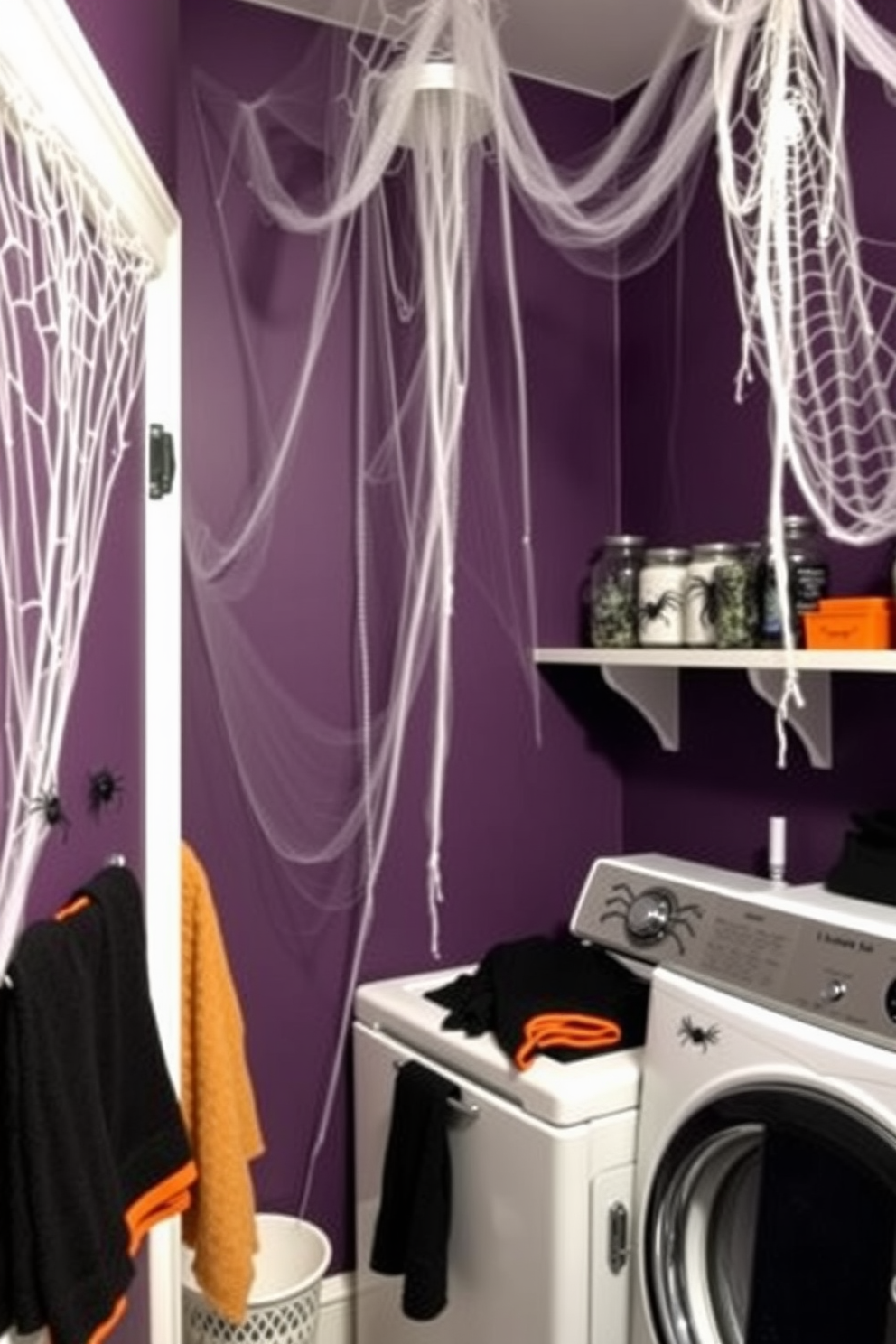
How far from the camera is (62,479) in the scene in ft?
3.40

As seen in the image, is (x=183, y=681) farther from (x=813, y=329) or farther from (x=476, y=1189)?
(x=813, y=329)

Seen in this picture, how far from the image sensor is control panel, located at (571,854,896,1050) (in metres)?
1.45

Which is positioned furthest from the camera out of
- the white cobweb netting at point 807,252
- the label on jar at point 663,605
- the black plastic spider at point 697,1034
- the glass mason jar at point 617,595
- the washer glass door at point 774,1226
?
the glass mason jar at point 617,595

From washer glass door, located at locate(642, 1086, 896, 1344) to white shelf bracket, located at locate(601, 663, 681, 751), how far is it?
0.94 m

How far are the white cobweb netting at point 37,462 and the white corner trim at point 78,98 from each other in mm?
19

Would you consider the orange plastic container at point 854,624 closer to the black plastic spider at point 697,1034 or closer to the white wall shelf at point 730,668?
the white wall shelf at point 730,668

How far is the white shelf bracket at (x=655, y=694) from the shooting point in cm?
232

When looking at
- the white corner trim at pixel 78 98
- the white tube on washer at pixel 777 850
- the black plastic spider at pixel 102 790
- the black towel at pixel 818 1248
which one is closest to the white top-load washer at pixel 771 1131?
the black towel at pixel 818 1248

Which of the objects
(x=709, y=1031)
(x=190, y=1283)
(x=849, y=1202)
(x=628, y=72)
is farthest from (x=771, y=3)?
(x=190, y=1283)

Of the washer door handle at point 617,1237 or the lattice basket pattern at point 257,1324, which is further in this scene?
the lattice basket pattern at point 257,1324

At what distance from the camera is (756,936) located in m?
1.65

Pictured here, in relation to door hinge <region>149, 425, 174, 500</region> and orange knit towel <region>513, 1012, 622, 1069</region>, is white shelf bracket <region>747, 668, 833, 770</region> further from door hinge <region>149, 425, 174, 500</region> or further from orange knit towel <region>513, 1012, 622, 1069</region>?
door hinge <region>149, 425, 174, 500</region>

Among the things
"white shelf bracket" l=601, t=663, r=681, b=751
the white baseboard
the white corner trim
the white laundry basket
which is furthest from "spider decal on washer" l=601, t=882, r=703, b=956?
the white corner trim

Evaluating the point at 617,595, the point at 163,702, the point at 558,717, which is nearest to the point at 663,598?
the point at 617,595
